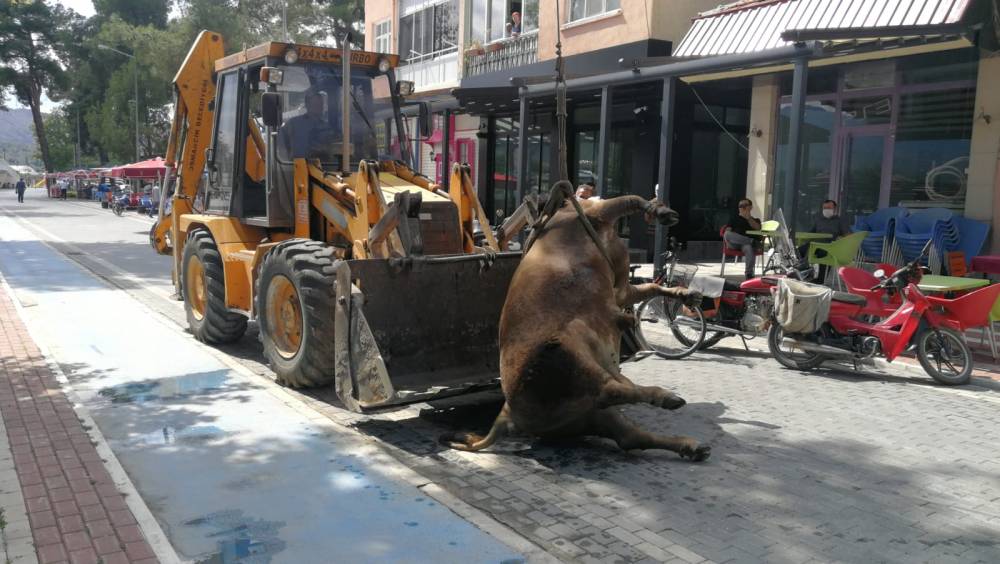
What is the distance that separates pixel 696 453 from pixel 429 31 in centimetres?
2258

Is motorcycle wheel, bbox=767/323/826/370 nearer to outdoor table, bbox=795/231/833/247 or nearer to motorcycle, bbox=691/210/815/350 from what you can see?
motorcycle, bbox=691/210/815/350

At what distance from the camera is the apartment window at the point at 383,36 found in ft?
92.1

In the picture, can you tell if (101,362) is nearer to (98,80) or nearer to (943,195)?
(943,195)

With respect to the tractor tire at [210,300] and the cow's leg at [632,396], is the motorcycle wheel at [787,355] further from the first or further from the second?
the tractor tire at [210,300]

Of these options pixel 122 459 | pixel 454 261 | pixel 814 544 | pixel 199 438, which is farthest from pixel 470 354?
pixel 814 544

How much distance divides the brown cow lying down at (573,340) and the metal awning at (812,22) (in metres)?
5.13

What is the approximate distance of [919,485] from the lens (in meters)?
5.21

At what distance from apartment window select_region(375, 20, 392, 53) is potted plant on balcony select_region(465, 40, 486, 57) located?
582cm

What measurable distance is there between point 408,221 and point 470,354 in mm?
1286

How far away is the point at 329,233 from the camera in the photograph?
820 cm

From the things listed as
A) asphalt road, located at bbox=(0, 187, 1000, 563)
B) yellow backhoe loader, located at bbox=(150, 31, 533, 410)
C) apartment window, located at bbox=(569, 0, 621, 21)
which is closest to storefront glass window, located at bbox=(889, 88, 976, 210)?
asphalt road, located at bbox=(0, 187, 1000, 563)

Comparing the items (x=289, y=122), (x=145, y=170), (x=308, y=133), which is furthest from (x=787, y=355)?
(x=145, y=170)

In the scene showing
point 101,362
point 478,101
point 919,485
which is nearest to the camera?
point 919,485

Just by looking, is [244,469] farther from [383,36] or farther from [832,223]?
[383,36]
